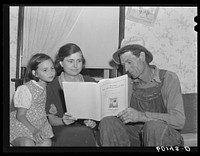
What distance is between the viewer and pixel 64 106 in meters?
1.51

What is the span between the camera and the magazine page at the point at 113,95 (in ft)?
4.87

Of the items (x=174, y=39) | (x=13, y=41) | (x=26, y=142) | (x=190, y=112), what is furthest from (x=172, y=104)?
(x=13, y=41)

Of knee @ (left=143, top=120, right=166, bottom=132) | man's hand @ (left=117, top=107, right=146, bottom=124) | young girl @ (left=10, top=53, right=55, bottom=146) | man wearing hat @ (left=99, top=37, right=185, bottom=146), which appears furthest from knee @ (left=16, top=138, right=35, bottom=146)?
knee @ (left=143, top=120, right=166, bottom=132)

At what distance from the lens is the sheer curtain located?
1.54m

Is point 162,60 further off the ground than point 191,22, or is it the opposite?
point 191,22

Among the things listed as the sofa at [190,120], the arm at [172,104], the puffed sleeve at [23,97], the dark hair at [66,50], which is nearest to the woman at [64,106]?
the dark hair at [66,50]

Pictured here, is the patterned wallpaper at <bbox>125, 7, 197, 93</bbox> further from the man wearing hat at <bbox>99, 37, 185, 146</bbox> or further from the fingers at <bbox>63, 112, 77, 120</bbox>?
the fingers at <bbox>63, 112, 77, 120</bbox>

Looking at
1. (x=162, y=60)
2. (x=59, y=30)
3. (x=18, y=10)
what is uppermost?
(x=18, y=10)

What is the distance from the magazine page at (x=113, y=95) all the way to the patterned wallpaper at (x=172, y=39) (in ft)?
0.73

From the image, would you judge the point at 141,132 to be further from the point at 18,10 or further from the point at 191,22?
the point at 18,10

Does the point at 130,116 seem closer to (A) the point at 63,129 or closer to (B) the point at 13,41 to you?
(A) the point at 63,129
